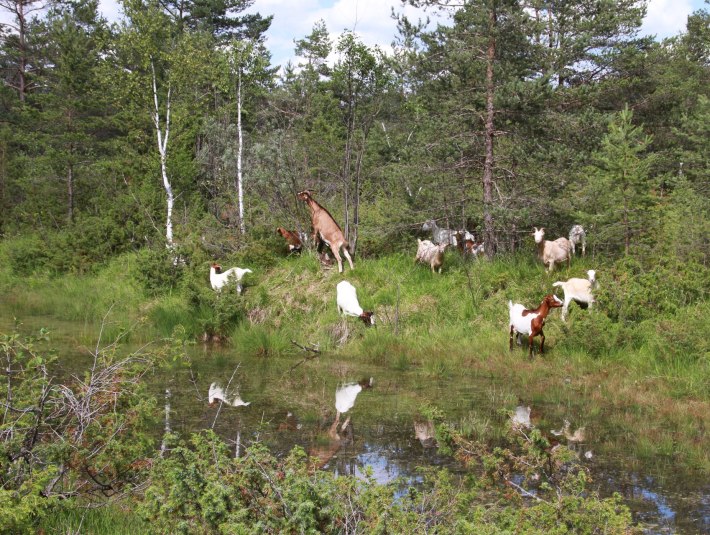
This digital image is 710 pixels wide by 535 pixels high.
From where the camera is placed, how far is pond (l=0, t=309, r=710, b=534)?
21.8 feet

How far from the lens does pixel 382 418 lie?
9078 mm

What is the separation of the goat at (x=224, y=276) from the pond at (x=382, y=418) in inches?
84.9

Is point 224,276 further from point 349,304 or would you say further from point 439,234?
point 439,234

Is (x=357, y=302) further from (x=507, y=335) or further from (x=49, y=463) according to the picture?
(x=49, y=463)

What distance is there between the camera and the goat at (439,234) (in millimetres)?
15188

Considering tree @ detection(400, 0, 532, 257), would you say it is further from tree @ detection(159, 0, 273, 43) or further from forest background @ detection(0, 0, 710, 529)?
tree @ detection(159, 0, 273, 43)

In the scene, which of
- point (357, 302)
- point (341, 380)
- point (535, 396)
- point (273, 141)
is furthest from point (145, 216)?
point (535, 396)

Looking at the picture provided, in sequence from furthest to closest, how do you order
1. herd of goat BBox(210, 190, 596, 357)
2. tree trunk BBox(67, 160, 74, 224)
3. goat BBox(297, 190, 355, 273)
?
tree trunk BBox(67, 160, 74, 224)
goat BBox(297, 190, 355, 273)
herd of goat BBox(210, 190, 596, 357)

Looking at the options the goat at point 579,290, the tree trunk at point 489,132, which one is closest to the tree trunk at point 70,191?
the tree trunk at point 489,132

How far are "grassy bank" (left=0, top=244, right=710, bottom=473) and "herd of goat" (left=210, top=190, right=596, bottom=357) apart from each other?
0.26m

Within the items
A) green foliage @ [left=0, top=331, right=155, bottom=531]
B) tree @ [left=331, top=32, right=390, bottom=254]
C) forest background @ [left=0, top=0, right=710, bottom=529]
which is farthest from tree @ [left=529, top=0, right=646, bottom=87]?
green foliage @ [left=0, top=331, right=155, bottom=531]

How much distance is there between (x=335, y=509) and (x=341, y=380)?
7.11 metres

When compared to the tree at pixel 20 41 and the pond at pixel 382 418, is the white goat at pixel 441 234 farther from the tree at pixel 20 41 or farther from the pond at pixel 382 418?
the tree at pixel 20 41

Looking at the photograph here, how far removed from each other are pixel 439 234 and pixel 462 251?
0.83m
